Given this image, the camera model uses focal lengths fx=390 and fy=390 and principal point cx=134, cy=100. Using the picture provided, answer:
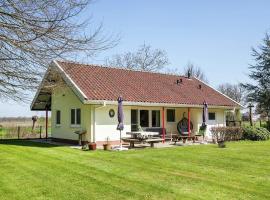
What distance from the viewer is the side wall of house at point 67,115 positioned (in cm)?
2282

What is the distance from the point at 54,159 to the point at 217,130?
13352 mm

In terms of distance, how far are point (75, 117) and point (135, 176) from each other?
13130 mm

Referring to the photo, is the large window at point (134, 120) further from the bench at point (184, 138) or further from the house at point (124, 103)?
the bench at point (184, 138)

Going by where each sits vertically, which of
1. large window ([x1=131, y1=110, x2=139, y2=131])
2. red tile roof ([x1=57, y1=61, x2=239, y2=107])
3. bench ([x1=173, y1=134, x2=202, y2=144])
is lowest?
bench ([x1=173, y1=134, x2=202, y2=144])

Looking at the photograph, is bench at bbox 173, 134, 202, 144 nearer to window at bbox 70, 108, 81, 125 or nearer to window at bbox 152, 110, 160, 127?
window at bbox 152, 110, 160, 127

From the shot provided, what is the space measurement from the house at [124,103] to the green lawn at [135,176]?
5560 millimetres

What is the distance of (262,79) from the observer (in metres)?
46.8

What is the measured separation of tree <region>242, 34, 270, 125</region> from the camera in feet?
152

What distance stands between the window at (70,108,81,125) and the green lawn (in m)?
6.69

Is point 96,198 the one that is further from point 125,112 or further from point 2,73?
point 125,112

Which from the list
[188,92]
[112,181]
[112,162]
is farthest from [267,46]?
[112,181]

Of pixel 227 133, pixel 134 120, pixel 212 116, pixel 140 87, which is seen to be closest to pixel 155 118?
pixel 134 120

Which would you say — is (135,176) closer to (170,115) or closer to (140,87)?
(140,87)

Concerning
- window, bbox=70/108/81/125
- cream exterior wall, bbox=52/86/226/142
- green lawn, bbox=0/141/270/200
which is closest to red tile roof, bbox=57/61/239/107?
cream exterior wall, bbox=52/86/226/142
